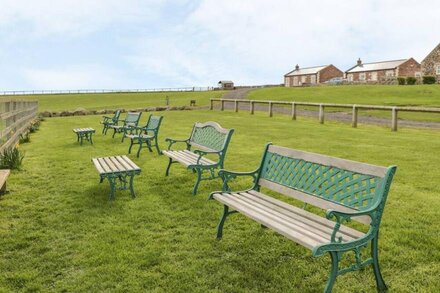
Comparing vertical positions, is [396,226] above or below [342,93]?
below

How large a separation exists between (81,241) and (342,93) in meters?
45.2

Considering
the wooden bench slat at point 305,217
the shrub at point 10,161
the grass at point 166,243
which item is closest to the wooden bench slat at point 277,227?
the wooden bench slat at point 305,217

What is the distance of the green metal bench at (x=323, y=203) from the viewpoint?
327 cm

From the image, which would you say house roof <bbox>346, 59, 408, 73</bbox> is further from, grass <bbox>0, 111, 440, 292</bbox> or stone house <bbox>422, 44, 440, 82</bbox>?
grass <bbox>0, 111, 440, 292</bbox>

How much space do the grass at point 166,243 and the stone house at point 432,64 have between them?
53670 millimetres

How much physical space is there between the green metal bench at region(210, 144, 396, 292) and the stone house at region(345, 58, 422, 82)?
7086cm

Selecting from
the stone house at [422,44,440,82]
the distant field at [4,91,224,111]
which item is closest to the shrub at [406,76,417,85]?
the stone house at [422,44,440,82]

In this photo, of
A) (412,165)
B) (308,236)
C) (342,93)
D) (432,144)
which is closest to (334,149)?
(412,165)

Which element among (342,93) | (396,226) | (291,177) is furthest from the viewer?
(342,93)

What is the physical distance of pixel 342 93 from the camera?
152 feet

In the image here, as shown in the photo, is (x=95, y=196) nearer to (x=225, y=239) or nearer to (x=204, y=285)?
(x=225, y=239)

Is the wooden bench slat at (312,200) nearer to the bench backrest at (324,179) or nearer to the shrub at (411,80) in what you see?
the bench backrest at (324,179)

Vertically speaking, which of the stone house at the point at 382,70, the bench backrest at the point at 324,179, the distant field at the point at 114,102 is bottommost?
the bench backrest at the point at 324,179

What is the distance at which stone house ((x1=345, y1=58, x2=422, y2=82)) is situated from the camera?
7469 centimetres
